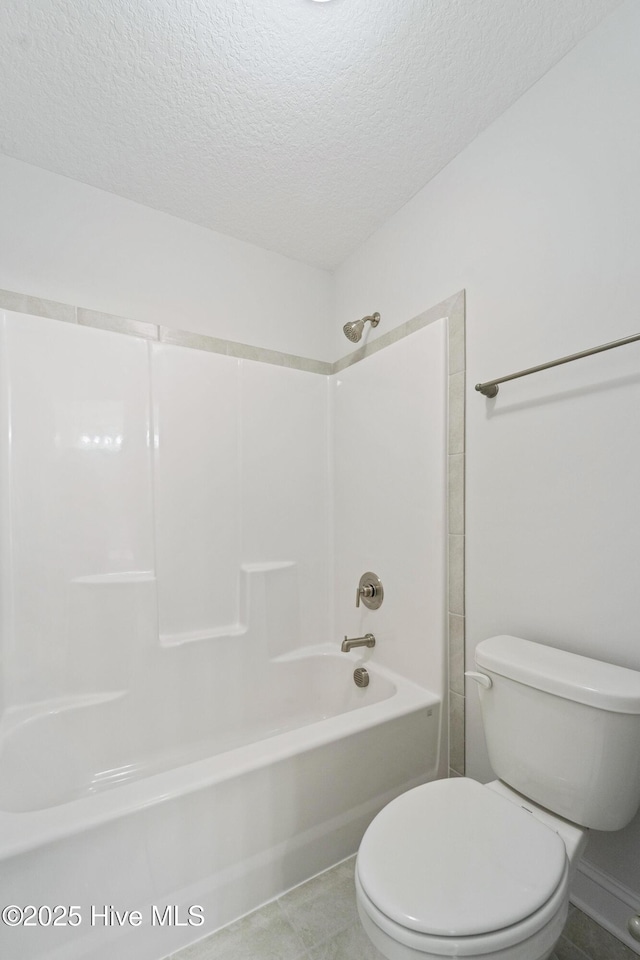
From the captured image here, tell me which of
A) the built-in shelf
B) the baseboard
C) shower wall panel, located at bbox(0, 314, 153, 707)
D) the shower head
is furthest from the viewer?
the shower head

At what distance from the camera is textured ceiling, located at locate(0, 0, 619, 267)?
114 centimetres

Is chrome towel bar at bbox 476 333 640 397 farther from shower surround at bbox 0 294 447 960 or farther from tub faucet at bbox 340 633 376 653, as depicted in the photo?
tub faucet at bbox 340 633 376 653

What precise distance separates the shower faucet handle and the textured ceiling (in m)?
1.65

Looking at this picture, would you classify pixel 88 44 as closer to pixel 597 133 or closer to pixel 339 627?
→ pixel 597 133

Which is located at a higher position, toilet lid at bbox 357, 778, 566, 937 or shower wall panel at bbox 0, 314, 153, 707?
shower wall panel at bbox 0, 314, 153, 707

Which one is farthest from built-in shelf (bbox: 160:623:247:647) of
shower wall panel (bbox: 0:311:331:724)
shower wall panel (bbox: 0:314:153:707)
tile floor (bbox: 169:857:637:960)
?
tile floor (bbox: 169:857:637:960)

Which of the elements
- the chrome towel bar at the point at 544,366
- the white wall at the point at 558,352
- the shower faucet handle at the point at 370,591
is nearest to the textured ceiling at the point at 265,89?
the white wall at the point at 558,352

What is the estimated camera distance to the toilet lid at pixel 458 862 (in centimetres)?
77

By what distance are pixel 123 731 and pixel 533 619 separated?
1585mm

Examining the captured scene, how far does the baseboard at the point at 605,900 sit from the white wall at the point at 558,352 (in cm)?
3

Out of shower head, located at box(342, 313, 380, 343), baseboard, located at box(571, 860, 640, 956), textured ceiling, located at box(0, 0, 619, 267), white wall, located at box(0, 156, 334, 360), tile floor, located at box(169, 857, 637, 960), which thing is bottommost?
tile floor, located at box(169, 857, 637, 960)

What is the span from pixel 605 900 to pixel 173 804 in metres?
1.17

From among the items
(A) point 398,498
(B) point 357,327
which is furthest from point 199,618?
(B) point 357,327

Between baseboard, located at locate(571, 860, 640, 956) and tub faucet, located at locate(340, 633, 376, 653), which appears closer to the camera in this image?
baseboard, located at locate(571, 860, 640, 956)
